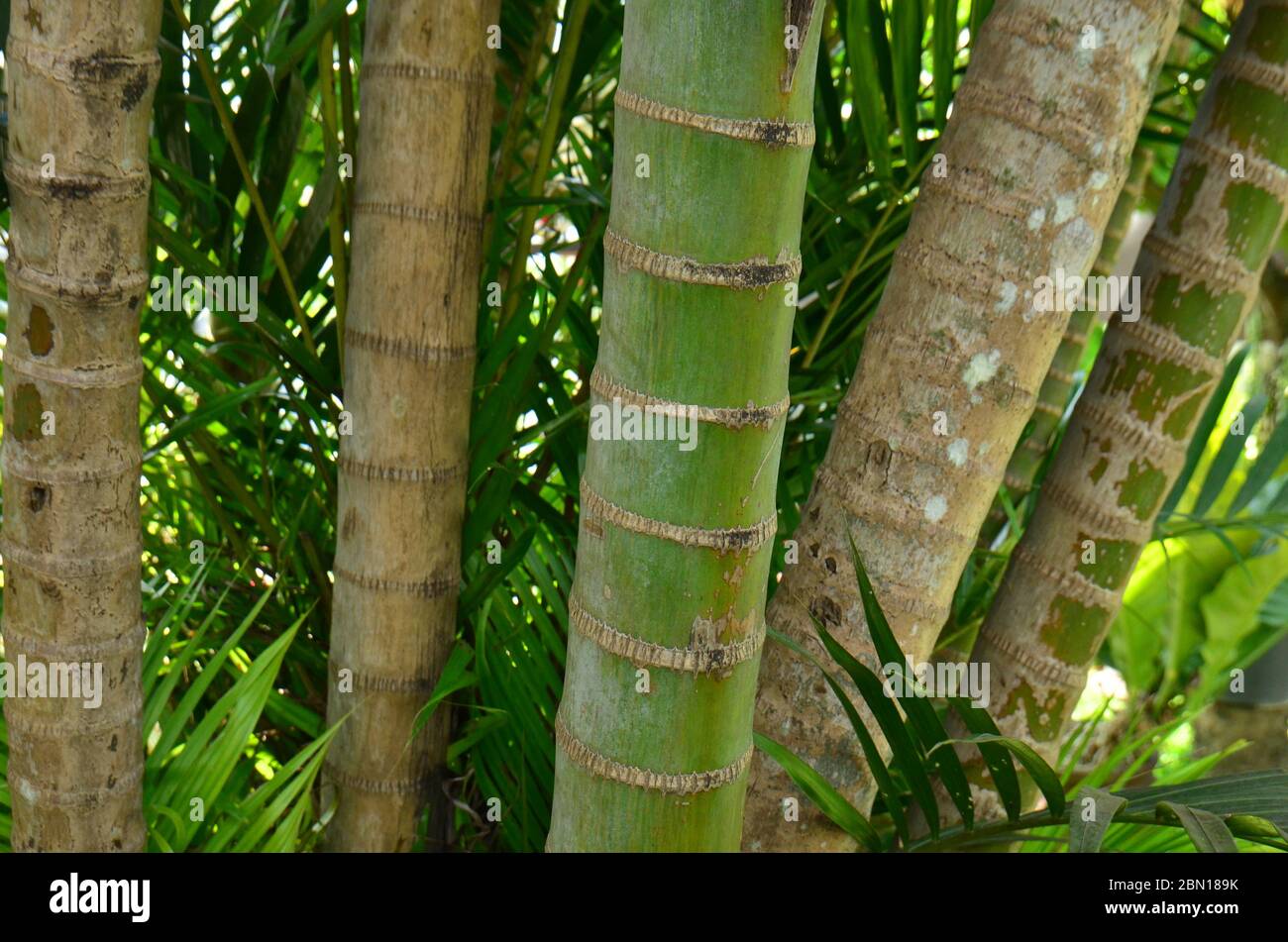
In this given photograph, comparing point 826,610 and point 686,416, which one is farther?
point 826,610

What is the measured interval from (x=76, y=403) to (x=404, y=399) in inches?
10.4

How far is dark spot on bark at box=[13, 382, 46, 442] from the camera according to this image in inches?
29.1

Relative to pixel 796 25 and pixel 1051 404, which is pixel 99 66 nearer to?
pixel 796 25

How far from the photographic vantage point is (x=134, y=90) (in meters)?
0.70

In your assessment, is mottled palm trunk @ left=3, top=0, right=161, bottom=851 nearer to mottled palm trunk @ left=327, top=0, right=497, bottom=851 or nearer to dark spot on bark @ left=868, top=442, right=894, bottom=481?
mottled palm trunk @ left=327, top=0, right=497, bottom=851

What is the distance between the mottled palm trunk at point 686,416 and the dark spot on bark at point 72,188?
0.31 meters

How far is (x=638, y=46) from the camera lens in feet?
2.02

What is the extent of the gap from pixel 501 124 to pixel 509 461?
1.19 feet

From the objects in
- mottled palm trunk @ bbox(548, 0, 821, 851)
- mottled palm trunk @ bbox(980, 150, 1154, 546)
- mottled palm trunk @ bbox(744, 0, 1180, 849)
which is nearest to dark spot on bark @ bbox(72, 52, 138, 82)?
mottled palm trunk @ bbox(548, 0, 821, 851)

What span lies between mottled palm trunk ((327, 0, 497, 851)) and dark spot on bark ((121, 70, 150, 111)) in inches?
8.8

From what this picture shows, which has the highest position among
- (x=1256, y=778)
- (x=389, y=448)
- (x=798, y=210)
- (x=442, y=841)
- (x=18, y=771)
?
(x=798, y=210)

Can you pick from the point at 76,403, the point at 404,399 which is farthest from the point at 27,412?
the point at 404,399

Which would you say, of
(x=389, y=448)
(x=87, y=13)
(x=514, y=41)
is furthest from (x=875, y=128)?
(x=87, y=13)
